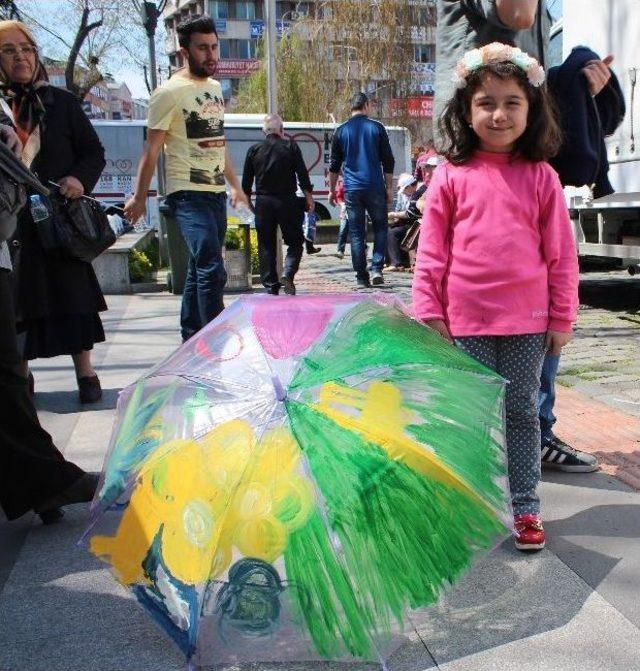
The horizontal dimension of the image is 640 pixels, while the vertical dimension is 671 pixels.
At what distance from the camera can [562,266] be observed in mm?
3029

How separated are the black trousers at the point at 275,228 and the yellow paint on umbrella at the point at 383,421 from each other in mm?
7465

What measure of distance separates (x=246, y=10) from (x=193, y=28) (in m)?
79.2

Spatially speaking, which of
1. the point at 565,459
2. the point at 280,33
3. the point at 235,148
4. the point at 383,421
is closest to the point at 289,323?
the point at 383,421

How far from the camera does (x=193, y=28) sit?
5.39 metres

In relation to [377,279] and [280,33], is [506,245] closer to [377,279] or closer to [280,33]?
[377,279]

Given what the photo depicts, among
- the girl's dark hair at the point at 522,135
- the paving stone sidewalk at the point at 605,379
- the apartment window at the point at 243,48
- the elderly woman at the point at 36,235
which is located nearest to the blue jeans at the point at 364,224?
the paving stone sidewalk at the point at 605,379

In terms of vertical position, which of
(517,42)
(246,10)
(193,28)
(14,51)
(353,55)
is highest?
(246,10)

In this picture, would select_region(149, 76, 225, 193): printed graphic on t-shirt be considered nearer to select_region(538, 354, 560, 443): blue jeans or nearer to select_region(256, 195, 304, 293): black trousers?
select_region(538, 354, 560, 443): blue jeans

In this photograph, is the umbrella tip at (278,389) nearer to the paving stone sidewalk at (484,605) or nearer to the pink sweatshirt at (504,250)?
the paving stone sidewalk at (484,605)

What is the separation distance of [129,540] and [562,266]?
163 centimetres

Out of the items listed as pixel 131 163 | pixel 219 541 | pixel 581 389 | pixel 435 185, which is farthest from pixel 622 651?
pixel 131 163

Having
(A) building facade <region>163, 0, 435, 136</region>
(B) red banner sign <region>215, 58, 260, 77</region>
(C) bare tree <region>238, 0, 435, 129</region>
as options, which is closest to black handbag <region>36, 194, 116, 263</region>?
(A) building facade <region>163, 0, 435, 136</region>

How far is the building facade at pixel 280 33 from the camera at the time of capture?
28750 mm

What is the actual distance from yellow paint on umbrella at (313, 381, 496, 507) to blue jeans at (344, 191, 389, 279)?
26.0 ft
